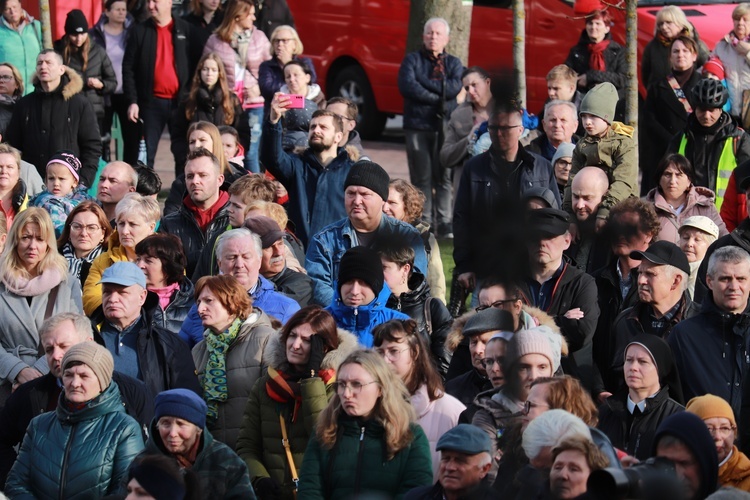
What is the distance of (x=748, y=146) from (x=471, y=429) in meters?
5.21

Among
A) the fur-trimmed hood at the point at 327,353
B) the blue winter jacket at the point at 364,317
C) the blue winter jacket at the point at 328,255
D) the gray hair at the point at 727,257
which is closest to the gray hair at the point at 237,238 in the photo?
the blue winter jacket at the point at 328,255

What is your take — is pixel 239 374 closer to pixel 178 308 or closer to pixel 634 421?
pixel 178 308

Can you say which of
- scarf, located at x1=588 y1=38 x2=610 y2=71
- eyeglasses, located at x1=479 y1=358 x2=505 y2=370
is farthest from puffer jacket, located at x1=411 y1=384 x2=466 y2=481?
scarf, located at x1=588 y1=38 x2=610 y2=71

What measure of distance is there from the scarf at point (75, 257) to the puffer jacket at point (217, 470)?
2.60m

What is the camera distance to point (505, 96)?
13.0ft

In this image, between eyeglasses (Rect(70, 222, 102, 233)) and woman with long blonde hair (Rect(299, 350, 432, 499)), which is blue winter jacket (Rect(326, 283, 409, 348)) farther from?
eyeglasses (Rect(70, 222, 102, 233))

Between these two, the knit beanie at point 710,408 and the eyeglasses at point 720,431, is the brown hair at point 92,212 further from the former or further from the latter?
the eyeglasses at point 720,431

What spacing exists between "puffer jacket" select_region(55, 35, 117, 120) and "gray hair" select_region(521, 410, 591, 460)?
27.3ft

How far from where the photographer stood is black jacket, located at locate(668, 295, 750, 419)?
6.26 m

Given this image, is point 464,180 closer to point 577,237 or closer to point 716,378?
point 577,237

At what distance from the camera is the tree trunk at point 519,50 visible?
13.7ft

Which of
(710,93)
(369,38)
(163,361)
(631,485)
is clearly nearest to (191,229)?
(163,361)

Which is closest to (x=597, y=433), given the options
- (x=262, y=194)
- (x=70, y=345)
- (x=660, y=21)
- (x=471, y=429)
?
(x=471, y=429)

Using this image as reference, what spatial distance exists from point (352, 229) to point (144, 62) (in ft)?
20.8
